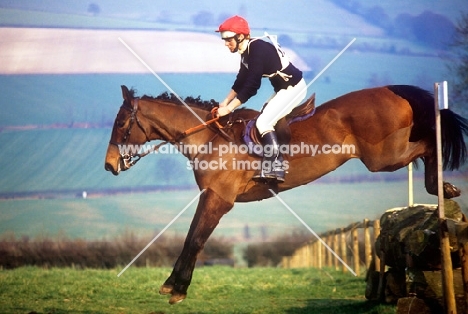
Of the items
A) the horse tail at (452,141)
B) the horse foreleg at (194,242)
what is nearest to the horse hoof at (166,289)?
the horse foreleg at (194,242)

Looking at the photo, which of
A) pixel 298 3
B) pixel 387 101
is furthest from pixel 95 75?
pixel 387 101

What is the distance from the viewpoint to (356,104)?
544 centimetres

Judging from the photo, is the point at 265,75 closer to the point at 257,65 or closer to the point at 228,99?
the point at 257,65

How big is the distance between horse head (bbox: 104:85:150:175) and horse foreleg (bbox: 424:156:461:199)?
1996mm

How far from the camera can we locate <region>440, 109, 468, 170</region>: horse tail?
17.5ft

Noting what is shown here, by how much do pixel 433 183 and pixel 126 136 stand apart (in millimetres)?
2153

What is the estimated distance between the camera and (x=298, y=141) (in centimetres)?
548

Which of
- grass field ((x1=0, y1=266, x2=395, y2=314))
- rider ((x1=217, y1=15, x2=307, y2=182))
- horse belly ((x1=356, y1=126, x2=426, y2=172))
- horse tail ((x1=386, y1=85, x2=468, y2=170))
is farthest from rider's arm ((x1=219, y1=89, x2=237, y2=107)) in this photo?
grass field ((x1=0, y1=266, x2=395, y2=314))

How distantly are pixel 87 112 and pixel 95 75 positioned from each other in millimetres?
389

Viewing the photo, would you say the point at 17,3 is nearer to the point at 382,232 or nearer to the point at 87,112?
the point at 87,112

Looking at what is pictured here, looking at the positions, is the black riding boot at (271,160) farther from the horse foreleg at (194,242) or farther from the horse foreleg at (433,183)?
the horse foreleg at (433,183)

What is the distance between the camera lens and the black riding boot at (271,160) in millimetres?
5336

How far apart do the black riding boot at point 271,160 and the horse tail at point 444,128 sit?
919 mm

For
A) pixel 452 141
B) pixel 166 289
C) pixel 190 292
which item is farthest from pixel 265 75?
pixel 190 292
